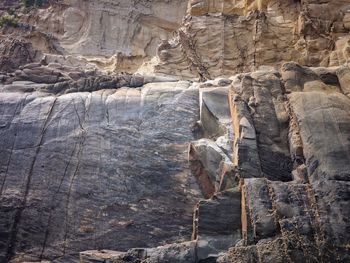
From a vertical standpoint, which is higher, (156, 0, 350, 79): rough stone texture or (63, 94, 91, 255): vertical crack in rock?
(156, 0, 350, 79): rough stone texture

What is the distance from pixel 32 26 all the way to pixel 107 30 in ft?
14.7

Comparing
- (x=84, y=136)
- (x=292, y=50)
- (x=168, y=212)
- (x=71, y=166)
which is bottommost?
(x=168, y=212)

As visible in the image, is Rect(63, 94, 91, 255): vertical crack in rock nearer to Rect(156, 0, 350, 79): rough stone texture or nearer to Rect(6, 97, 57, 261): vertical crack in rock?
Rect(6, 97, 57, 261): vertical crack in rock

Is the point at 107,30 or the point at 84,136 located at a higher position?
the point at 107,30

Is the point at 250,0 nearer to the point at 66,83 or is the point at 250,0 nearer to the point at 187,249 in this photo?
the point at 66,83

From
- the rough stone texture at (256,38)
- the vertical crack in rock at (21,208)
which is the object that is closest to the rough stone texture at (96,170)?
the vertical crack in rock at (21,208)

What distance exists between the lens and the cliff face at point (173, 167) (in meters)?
12.3

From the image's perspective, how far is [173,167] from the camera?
1480cm

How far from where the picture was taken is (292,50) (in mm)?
21953

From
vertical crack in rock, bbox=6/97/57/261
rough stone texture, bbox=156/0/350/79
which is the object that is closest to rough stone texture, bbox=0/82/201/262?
vertical crack in rock, bbox=6/97/57/261

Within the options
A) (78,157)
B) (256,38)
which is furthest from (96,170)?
(256,38)

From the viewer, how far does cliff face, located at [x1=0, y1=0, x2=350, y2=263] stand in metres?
12.3

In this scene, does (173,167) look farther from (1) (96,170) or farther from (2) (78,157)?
Result: (2) (78,157)

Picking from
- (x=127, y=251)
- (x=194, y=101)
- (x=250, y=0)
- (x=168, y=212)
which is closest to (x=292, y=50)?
(x=250, y=0)
